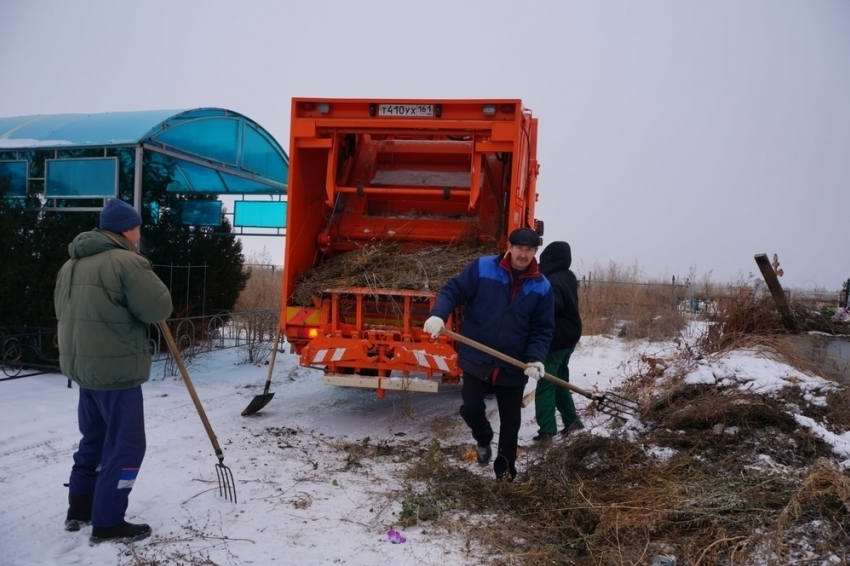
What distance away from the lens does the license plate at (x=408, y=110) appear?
219 inches

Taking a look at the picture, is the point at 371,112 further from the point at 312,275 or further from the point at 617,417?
the point at 617,417

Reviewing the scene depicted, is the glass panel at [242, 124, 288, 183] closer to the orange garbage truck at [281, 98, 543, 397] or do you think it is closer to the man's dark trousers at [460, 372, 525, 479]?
the orange garbage truck at [281, 98, 543, 397]

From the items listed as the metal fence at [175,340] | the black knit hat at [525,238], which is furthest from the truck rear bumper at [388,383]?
the metal fence at [175,340]

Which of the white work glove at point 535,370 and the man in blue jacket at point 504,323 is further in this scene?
the man in blue jacket at point 504,323

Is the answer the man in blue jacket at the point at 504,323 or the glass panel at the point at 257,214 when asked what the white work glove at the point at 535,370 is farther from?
the glass panel at the point at 257,214

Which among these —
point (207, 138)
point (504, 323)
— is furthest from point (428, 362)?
point (207, 138)

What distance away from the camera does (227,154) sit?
923cm

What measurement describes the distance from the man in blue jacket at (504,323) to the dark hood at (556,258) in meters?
1.20

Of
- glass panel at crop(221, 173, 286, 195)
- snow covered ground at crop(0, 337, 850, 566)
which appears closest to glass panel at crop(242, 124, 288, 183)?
glass panel at crop(221, 173, 286, 195)

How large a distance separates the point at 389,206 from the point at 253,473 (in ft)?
10.7

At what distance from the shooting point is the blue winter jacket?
4.05 m

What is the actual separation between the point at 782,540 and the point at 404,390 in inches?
118

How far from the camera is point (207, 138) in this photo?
341 inches

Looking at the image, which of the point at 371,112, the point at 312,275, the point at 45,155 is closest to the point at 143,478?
the point at 312,275
